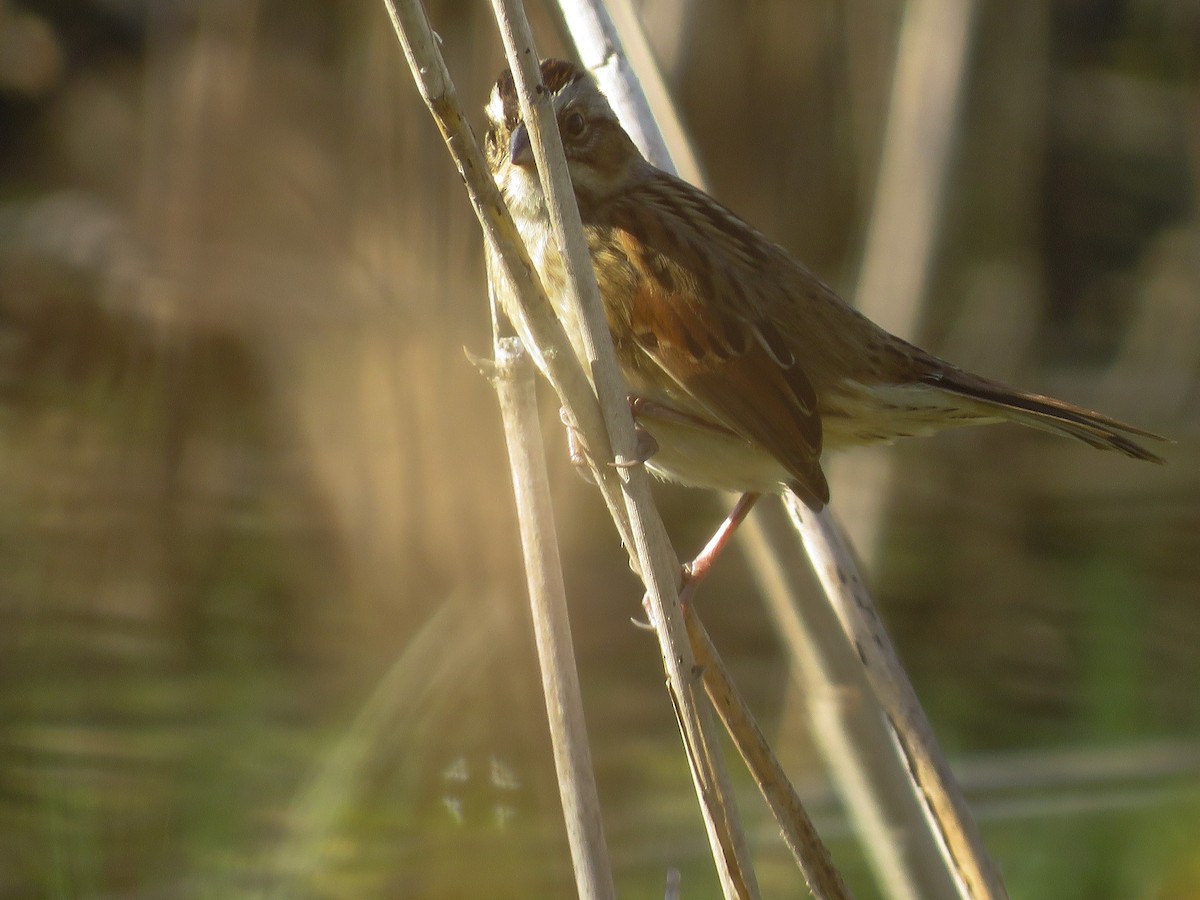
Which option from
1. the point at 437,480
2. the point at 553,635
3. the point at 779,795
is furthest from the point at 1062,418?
the point at 437,480

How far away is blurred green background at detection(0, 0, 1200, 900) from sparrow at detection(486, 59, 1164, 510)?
59 cm

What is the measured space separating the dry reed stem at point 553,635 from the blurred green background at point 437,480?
3.83 feet

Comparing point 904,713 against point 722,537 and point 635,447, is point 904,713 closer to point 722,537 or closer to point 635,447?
point 722,537

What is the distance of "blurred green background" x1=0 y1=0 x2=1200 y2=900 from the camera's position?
345cm

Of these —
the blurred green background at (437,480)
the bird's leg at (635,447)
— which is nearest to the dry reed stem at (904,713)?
the bird's leg at (635,447)

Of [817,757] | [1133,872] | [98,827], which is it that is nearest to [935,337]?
[817,757]

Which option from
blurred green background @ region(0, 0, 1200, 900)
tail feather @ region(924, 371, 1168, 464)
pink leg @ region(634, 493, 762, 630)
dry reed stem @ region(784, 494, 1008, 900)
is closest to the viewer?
dry reed stem @ region(784, 494, 1008, 900)

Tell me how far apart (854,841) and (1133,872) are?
27.0 inches

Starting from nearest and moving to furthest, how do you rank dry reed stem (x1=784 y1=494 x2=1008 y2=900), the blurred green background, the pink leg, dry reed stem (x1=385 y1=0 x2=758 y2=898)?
dry reed stem (x1=385 y1=0 x2=758 y2=898) < dry reed stem (x1=784 y1=494 x2=1008 y2=900) < the pink leg < the blurred green background

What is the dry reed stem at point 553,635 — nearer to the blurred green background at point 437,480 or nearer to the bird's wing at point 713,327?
the bird's wing at point 713,327

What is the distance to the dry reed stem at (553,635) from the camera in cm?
177

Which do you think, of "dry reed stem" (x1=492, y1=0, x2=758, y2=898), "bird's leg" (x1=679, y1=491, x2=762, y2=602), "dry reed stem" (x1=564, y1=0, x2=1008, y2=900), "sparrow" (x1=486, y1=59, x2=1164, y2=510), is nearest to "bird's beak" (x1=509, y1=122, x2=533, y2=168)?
"sparrow" (x1=486, y1=59, x2=1164, y2=510)

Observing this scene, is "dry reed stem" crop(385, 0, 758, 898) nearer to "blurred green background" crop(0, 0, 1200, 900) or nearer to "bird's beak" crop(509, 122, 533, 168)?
"bird's beak" crop(509, 122, 533, 168)

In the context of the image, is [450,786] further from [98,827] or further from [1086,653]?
[1086,653]
